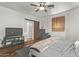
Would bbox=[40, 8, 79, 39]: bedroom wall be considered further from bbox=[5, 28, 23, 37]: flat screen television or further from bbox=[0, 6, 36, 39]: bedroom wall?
bbox=[5, 28, 23, 37]: flat screen television

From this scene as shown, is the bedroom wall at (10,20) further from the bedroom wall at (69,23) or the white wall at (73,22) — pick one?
the white wall at (73,22)

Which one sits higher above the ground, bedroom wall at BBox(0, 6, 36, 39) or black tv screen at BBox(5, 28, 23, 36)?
bedroom wall at BBox(0, 6, 36, 39)

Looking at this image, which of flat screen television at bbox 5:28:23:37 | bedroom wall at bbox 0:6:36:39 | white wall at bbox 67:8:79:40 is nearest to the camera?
white wall at bbox 67:8:79:40

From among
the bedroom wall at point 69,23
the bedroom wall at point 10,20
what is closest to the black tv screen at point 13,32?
the bedroom wall at point 10,20

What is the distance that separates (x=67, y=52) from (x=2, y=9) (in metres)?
3.47

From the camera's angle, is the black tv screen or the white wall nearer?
the white wall

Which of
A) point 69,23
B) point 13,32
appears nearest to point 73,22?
point 69,23

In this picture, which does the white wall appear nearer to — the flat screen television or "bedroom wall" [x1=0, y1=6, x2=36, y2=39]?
"bedroom wall" [x1=0, y1=6, x2=36, y2=39]

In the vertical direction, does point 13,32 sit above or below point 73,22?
below

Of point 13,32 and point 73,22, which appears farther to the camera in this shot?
point 13,32

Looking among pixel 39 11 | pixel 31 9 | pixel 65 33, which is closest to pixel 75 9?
pixel 65 33

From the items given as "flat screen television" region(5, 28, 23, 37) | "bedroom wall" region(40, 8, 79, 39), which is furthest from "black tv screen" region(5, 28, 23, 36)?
"bedroom wall" region(40, 8, 79, 39)

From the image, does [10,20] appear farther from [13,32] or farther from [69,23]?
[69,23]

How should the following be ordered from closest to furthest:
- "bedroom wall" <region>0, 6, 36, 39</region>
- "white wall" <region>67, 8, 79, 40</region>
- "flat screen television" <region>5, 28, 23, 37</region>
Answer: "white wall" <region>67, 8, 79, 40</region>
"bedroom wall" <region>0, 6, 36, 39</region>
"flat screen television" <region>5, 28, 23, 37</region>
